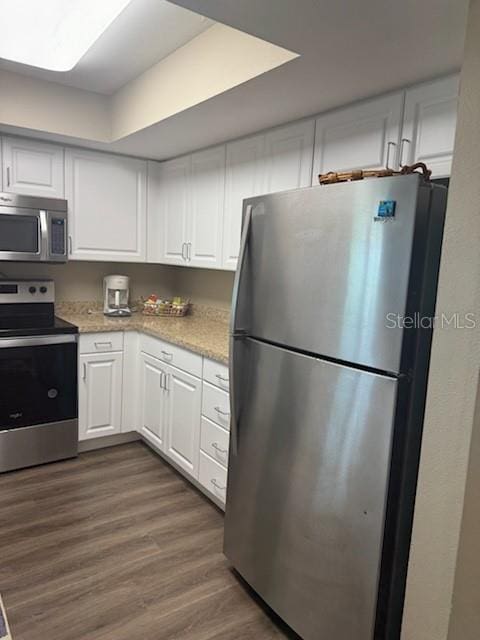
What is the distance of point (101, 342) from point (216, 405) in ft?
3.41

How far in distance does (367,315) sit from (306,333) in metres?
0.25

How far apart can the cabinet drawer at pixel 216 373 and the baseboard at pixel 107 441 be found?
116 cm

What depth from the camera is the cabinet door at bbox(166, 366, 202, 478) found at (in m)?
2.51

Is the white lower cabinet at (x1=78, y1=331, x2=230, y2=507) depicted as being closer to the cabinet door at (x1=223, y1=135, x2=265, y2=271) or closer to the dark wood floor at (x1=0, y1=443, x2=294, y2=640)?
the dark wood floor at (x1=0, y1=443, x2=294, y2=640)

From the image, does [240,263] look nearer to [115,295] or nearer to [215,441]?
[215,441]

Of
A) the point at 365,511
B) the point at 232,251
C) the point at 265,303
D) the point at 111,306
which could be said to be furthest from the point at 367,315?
the point at 111,306

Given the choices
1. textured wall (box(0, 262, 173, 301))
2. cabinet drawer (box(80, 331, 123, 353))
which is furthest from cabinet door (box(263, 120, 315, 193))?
textured wall (box(0, 262, 173, 301))

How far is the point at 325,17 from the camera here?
129 centimetres

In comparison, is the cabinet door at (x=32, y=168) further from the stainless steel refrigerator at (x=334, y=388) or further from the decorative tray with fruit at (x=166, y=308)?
the stainless steel refrigerator at (x=334, y=388)

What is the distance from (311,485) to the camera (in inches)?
58.9

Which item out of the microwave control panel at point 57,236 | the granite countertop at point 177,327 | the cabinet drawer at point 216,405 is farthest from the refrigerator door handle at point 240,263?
the microwave control panel at point 57,236

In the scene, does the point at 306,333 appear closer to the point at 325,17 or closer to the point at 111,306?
the point at 325,17

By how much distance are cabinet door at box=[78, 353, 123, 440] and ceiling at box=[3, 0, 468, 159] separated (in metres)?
1.61

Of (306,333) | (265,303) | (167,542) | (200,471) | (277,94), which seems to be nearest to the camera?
(306,333)
